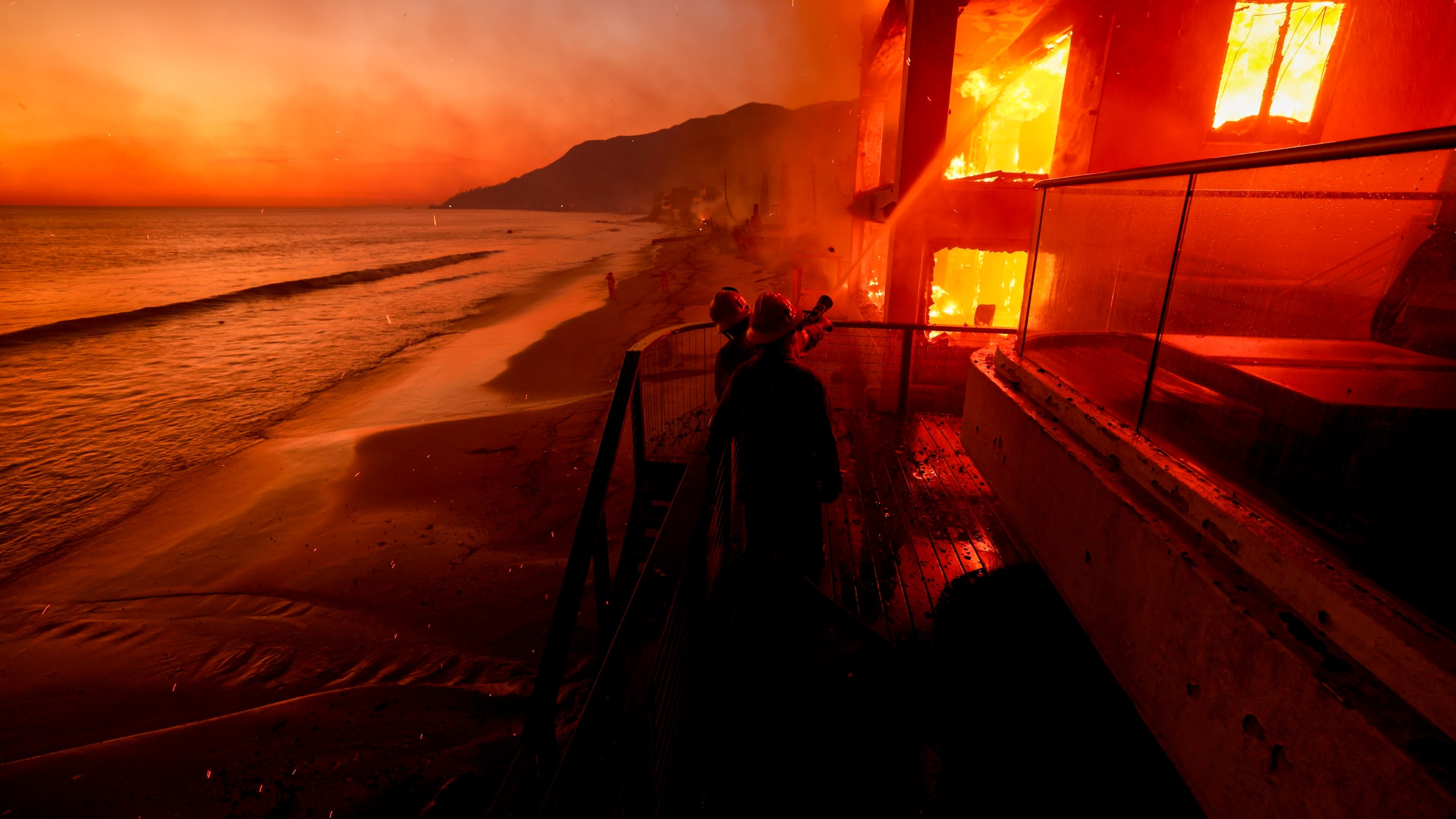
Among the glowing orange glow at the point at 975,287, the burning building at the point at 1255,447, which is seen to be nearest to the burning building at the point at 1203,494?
the burning building at the point at 1255,447

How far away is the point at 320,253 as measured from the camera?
57688 millimetres

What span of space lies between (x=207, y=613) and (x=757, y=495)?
6.15 m

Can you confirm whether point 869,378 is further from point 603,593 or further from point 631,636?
point 631,636

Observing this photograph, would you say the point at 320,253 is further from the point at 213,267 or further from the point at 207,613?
the point at 207,613

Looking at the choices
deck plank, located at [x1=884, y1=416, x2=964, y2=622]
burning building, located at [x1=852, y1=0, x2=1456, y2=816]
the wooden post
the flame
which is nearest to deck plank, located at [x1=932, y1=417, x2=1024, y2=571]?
deck plank, located at [x1=884, y1=416, x2=964, y2=622]

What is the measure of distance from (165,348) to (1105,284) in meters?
26.8

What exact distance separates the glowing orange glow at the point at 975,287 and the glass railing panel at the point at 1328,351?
1045cm

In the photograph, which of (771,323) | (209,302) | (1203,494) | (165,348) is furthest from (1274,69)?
(209,302)

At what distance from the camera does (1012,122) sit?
15211 mm

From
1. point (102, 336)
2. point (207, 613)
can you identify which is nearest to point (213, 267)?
point (102, 336)

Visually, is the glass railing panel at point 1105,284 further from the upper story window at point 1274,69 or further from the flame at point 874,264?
the flame at point 874,264

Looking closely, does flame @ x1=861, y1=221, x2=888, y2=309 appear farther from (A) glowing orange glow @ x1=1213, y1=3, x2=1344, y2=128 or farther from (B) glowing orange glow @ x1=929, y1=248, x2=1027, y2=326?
(A) glowing orange glow @ x1=1213, y1=3, x2=1344, y2=128

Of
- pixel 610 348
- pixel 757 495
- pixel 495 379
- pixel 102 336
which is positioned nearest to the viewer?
pixel 757 495

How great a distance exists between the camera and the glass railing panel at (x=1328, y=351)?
1.83 metres
